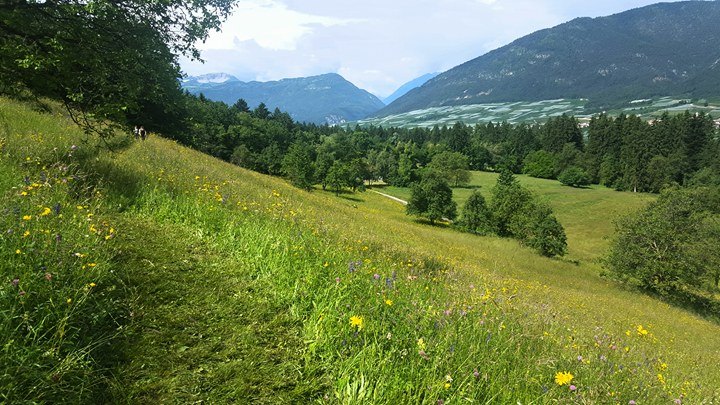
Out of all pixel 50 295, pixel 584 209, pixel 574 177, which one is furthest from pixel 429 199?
pixel 574 177

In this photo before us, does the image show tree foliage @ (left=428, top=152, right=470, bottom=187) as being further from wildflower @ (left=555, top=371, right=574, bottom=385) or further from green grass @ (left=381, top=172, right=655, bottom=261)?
wildflower @ (left=555, top=371, right=574, bottom=385)

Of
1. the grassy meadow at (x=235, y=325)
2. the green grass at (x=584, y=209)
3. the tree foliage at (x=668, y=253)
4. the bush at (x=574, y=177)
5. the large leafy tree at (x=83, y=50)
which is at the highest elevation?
the large leafy tree at (x=83, y=50)

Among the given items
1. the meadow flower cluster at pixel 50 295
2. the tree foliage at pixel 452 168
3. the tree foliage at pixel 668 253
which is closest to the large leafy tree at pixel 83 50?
the meadow flower cluster at pixel 50 295

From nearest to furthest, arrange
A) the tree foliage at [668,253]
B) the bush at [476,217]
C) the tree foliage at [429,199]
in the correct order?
1. the tree foliage at [668,253]
2. the bush at [476,217]
3. the tree foliage at [429,199]

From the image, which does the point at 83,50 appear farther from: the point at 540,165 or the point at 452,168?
the point at 540,165

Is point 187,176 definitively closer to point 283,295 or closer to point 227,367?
point 283,295

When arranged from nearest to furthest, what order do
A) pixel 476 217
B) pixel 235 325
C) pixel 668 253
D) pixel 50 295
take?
pixel 50 295 < pixel 235 325 < pixel 668 253 < pixel 476 217

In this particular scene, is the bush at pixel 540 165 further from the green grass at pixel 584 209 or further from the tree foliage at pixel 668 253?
the tree foliage at pixel 668 253

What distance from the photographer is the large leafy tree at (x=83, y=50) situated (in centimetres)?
604

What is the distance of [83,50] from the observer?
6.63m

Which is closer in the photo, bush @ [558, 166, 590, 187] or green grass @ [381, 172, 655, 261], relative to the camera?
green grass @ [381, 172, 655, 261]

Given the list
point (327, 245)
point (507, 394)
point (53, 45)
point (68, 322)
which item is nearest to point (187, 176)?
point (53, 45)

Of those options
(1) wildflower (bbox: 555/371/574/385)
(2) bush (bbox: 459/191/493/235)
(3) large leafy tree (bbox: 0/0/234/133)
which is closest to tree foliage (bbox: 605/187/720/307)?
(2) bush (bbox: 459/191/493/235)

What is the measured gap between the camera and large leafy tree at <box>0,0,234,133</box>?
238 inches
